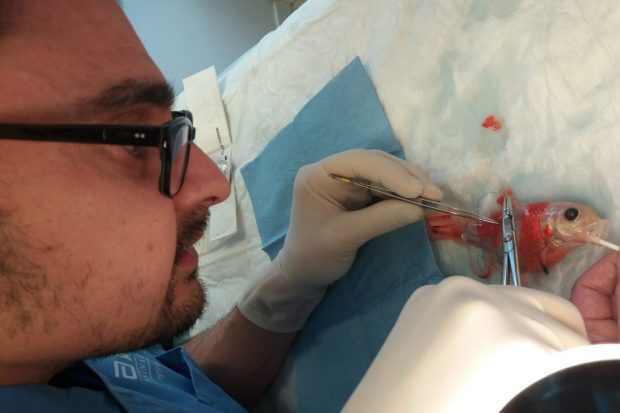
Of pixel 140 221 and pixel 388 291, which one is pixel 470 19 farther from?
pixel 140 221

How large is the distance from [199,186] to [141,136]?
0.53 feet

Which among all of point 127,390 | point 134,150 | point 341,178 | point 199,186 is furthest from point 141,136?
point 127,390

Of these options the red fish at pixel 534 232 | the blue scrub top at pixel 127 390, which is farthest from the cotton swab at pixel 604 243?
the blue scrub top at pixel 127 390

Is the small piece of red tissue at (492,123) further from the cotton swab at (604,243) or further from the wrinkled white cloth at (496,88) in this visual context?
the cotton swab at (604,243)

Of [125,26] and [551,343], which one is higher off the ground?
[125,26]

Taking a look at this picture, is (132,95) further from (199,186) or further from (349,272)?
Result: (349,272)

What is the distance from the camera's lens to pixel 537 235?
724 mm

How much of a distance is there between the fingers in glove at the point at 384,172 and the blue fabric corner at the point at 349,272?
0.11m

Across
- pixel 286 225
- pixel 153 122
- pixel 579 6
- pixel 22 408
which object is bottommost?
pixel 22 408

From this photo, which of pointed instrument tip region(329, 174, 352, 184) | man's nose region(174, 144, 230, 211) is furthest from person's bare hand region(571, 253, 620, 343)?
man's nose region(174, 144, 230, 211)

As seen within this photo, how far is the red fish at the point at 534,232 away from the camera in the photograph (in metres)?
0.67

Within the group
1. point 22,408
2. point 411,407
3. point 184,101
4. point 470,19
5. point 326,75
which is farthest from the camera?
point 184,101

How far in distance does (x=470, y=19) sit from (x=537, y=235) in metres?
0.41

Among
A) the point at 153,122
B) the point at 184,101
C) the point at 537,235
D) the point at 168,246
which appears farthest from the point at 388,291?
the point at 184,101
